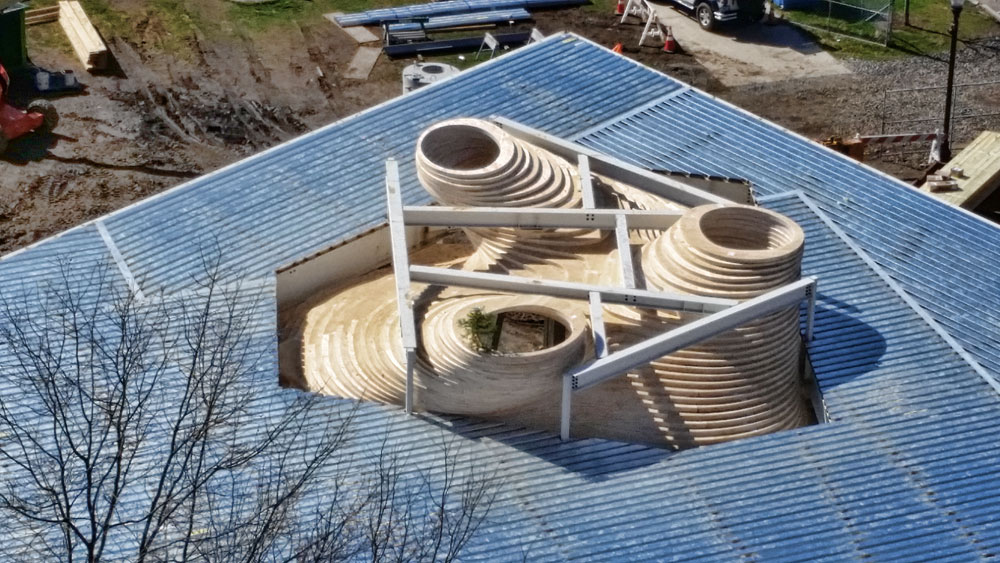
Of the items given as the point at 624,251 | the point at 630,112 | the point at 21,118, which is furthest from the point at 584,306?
the point at 21,118

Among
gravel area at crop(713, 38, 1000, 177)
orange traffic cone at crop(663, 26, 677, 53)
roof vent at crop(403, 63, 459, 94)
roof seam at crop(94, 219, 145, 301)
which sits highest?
roof seam at crop(94, 219, 145, 301)

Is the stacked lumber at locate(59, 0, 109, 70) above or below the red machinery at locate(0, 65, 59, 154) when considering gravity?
above

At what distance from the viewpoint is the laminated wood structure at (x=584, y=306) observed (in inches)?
1070

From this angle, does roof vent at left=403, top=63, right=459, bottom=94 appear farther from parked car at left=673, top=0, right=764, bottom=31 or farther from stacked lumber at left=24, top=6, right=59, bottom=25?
stacked lumber at left=24, top=6, right=59, bottom=25

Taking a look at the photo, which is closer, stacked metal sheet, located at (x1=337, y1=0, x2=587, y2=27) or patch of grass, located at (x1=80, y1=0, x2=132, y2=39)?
patch of grass, located at (x1=80, y1=0, x2=132, y2=39)

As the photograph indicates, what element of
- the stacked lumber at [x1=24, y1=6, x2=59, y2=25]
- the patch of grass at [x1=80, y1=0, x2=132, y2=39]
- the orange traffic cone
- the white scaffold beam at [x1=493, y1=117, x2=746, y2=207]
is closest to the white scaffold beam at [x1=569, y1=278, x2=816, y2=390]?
the white scaffold beam at [x1=493, y1=117, x2=746, y2=207]

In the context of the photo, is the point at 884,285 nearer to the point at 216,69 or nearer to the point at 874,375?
the point at 874,375

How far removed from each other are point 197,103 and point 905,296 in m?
27.2

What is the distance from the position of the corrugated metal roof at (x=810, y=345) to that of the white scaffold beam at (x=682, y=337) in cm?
157

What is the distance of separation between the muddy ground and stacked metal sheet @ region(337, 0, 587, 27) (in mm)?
861

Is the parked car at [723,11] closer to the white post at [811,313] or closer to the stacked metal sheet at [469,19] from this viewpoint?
the stacked metal sheet at [469,19]

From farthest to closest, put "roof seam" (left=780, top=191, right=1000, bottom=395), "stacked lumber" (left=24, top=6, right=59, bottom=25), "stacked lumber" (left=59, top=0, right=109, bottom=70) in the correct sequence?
"stacked lumber" (left=24, top=6, right=59, bottom=25)
"stacked lumber" (left=59, top=0, right=109, bottom=70)
"roof seam" (left=780, top=191, right=1000, bottom=395)

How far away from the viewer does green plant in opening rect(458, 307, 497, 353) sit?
26.7m

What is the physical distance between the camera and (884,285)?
31.1 meters
